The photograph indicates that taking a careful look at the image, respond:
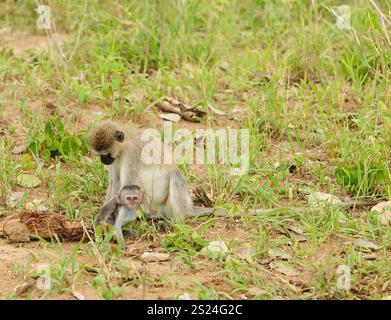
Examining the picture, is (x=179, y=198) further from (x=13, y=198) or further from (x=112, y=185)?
(x=13, y=198)

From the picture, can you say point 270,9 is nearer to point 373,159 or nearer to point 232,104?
point 232,104

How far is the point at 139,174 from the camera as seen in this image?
6746 mm

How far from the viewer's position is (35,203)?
691 centimetres

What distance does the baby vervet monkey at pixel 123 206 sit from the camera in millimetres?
6419

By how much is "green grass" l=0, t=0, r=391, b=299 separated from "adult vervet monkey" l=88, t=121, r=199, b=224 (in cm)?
20

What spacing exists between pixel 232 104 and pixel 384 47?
1.72 m

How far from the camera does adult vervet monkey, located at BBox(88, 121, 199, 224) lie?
6.61 metres

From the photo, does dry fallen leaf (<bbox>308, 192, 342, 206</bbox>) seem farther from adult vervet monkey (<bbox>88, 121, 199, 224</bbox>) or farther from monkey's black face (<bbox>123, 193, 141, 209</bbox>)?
monkey's black face (<bbox>123, 193, 141, 209</bbox>)

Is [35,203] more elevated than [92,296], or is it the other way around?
[35,203]

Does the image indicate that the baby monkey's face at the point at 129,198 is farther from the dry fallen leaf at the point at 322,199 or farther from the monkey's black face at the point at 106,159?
the dry fallen leaf at the point at 322,199

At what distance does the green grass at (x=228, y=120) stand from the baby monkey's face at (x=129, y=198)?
0.19 metres

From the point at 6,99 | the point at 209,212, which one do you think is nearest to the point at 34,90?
the point at 6,99

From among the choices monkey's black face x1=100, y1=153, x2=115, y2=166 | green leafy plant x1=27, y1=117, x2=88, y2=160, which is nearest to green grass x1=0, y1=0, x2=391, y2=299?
green leafy plant x1=27, y1=117, x2=88, y2=160
